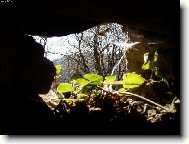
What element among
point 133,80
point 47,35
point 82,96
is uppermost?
point 47,35

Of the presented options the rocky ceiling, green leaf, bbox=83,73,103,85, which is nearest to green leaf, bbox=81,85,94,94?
green leaf, bbox=83,73,103,85

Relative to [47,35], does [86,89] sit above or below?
below

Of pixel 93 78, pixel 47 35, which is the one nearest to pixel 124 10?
pixel 47 35

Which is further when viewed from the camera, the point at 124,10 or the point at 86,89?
the point at 86,89

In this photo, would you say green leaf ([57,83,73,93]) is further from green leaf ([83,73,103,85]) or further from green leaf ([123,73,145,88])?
green leaf ([123,73,145,88])

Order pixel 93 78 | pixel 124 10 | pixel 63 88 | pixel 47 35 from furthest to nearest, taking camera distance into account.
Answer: pixel 63 88
pixel 93 78
pixel 47 35
pixel 124 10

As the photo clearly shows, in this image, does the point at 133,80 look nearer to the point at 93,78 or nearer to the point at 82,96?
the point at 93,78

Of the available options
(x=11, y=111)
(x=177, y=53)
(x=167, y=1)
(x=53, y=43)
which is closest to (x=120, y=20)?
(x=167, y=1)

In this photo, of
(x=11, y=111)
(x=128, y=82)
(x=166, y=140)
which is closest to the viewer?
(x=166, y=140)

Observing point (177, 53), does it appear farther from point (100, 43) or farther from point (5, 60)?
point (100, 43)

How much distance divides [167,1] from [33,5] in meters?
0.66

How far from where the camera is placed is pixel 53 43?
380 inches

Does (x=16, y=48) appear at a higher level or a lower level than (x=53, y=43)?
lower

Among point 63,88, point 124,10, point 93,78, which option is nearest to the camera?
point 124,10
